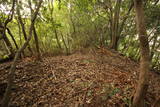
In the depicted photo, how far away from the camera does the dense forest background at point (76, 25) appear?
3.96 metres

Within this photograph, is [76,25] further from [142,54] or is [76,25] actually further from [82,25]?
[142,54]

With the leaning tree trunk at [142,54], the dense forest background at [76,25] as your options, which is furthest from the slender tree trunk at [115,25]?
the leaning tree trunk at [142,54]

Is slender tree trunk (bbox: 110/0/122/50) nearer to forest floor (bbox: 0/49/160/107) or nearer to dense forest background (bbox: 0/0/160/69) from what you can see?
dense forest background (bbox: 0/0/160/69)

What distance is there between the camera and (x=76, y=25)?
312 inches

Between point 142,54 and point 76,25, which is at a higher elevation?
point 76,25

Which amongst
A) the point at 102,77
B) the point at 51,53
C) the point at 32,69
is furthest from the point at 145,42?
the point at 51,53

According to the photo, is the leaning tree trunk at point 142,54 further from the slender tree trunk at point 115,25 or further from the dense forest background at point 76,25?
the slender tree trunk at point 115,25

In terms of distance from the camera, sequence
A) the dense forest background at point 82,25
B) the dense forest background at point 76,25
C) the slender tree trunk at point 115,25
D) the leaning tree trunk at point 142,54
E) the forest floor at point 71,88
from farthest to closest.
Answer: the slender tree trunk at point 115,25 → the dense forest background at point 82,25 → the dense forest background at point 76,25 → the forest floor at point 71,88 → the leaning tree trunk at point 142,54

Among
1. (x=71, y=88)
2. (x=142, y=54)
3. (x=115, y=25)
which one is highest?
(x=115, y=25)

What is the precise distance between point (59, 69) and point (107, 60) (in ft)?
8.82

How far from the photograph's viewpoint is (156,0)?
529 centimetres

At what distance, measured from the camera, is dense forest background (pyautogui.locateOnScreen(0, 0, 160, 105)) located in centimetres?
396

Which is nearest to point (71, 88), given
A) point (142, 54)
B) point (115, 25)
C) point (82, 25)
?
point (142, 54)

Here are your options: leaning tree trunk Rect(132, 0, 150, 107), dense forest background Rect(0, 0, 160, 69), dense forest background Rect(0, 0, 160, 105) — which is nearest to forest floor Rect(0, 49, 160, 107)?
leaning tree trunk Rect(132, 0, 150, 107)
